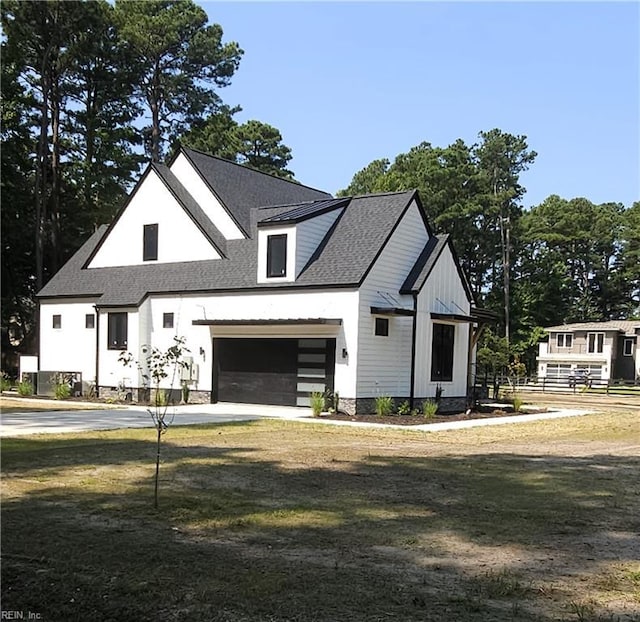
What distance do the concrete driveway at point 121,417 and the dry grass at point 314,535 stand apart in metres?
2.71

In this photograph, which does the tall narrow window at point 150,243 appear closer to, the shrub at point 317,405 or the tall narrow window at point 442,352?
the shrub at point 317,405

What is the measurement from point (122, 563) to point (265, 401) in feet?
57.5

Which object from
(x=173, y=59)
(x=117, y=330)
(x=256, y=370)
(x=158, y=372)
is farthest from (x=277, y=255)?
(x=173, y=59)

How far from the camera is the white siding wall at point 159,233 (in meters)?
24.8

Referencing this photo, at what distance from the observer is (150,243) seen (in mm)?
26109

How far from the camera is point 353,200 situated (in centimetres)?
2372

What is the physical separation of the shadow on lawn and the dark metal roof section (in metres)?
12.5

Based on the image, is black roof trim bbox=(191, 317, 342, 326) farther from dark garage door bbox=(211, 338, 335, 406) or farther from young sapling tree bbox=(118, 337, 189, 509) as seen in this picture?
young sapling tree bbox=(118, 337, 189, 509)

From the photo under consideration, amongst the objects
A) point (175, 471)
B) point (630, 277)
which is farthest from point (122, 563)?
point (630, 277)

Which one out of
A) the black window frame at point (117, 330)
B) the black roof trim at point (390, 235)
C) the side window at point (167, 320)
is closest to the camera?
the black roof trim at point (390, 235)

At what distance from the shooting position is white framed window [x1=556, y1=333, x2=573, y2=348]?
187 feet

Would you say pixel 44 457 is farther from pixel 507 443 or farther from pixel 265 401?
pixel 265 401

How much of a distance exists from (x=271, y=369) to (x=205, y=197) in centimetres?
752

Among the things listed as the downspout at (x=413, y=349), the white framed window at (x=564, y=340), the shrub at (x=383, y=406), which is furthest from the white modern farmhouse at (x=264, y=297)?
the white framed window at (x=564, y=340)
